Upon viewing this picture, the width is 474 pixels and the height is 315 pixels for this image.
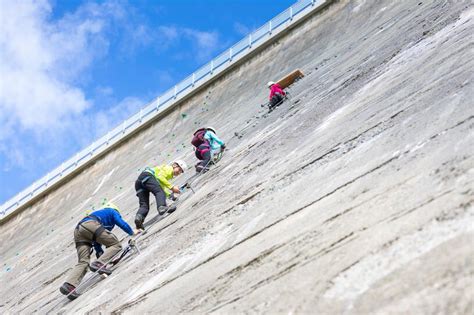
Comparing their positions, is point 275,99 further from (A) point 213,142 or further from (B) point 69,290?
(B) point 69,290

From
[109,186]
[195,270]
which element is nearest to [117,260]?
[195,270]

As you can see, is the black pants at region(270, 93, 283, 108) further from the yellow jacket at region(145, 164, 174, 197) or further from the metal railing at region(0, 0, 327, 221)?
the metal railing at region(0, 0, 327, 221)

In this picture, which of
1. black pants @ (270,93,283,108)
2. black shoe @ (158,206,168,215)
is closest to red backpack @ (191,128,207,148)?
black pants @ (270,93,283,108)

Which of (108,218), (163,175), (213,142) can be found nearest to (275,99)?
(213,142)

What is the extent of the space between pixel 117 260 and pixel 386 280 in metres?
4.32

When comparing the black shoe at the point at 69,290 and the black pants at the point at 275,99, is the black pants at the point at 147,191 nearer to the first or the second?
the black shoe at the point at 69,290

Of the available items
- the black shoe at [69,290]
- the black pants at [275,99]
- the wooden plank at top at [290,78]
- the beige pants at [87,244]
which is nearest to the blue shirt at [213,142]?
the black pants at [275,99]

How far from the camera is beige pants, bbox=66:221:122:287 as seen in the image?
6207 millimetres

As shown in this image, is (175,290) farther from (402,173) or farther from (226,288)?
(402,173)

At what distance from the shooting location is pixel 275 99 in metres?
9.58

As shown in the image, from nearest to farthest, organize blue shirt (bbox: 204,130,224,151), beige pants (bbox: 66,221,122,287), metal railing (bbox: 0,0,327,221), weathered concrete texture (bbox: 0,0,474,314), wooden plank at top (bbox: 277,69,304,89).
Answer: weathered concrete texture (bbox: 0,0,474,314)
beige pants (bbox: 66,221,122,287)
blue shirt (bbox: 204,130,224,151)
wooden plank at top (bbox: 277,69,304,89)
metal railing (bbox: 0,0,327,221)

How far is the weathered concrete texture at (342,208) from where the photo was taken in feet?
7.36

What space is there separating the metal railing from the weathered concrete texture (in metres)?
7.55

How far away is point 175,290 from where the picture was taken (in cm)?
363
